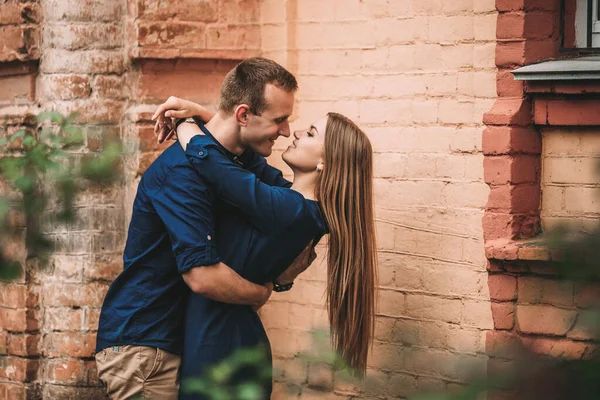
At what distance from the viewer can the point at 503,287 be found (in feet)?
13.9

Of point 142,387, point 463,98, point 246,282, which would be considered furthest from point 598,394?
point 463,98

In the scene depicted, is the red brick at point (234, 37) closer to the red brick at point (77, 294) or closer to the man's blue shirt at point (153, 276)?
the red brick at point (77, 294)

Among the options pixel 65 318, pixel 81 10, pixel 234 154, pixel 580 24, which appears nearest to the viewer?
pixel 234 154

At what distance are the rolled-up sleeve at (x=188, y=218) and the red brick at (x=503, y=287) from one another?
4.99 ft

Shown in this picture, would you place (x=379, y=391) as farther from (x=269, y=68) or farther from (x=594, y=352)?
(x=269, y=68)

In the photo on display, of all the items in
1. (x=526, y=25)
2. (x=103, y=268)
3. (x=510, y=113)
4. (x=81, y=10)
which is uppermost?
(x=81, y=10)

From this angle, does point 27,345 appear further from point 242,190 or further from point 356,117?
point 242,190

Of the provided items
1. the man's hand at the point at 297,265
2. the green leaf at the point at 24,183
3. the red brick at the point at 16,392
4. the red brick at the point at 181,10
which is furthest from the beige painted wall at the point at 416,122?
the green leaf at the point at 24,183

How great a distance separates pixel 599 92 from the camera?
393 cm

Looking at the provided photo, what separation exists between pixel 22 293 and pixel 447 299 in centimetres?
232

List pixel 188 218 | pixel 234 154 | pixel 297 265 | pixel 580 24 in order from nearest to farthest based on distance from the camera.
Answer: pixel 188 218 < pixel 234 154 < pixel 297 265 < pixel 580 24

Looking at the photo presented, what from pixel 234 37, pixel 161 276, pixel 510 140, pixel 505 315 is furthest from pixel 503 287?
pixel 234 37

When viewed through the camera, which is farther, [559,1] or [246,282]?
[559,1]

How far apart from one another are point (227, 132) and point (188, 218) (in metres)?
0.45
